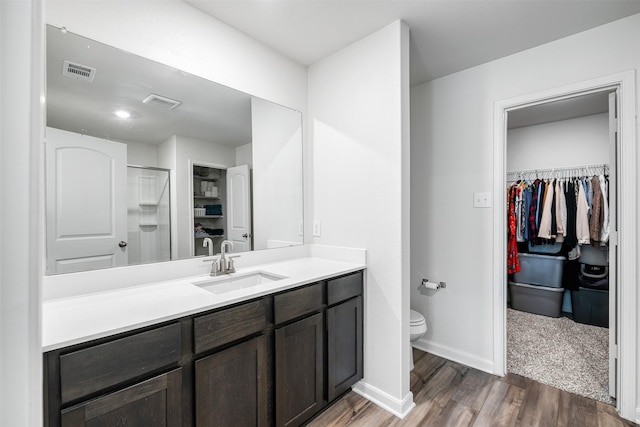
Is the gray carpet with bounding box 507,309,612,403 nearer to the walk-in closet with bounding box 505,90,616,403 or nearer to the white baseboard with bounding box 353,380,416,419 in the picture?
the walk-in closet with bounding box 505,90,616,403

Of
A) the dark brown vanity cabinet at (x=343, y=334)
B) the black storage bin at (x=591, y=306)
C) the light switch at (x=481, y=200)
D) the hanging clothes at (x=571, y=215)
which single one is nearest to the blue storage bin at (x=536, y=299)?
the black storage bin at (x=591, y=306)

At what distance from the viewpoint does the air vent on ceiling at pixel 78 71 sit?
1326 millimetres

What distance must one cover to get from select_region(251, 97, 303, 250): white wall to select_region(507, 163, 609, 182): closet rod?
3.21m

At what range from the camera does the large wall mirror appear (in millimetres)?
1325

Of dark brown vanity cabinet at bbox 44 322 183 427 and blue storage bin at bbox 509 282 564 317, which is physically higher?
dark brown vanity cabinet at bbox 44 322 183 427

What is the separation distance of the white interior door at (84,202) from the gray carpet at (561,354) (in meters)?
2.85

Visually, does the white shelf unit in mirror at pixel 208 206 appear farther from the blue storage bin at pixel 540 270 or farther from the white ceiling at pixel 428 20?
the blue storage bin at pixel 540 270

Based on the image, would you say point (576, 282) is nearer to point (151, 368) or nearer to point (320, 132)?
point (320, 132)

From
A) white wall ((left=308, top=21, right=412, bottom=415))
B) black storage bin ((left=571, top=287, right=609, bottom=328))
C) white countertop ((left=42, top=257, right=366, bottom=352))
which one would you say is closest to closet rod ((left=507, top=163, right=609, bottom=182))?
black storage bin ((left=571, top=287, right=609, bottom=328))

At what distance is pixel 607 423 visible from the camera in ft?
5.53

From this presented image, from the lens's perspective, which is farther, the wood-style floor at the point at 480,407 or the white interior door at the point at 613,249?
the white interior door at the point at 613,249

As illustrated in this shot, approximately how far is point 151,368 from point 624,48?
2.94 metres

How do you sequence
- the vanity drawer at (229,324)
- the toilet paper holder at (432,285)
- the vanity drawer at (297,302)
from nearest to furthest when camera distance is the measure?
the vanity drawer at (229,324), the vanity drawer at (297,302), the toilet paper holder at (432,285)

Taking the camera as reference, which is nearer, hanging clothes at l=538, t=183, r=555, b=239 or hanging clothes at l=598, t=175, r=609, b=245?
hanging clothes at l=598, t=175, r=609, b=245
